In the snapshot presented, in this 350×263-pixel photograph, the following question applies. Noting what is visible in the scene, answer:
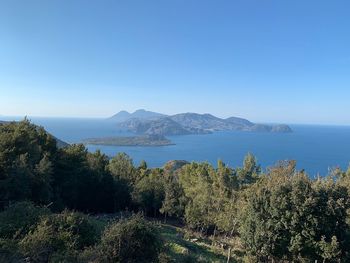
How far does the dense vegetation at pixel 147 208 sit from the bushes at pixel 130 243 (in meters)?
0.02

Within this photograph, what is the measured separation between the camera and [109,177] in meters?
29.7

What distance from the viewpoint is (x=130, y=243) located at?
8086mm

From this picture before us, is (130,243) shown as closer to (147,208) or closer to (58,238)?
(58,238)

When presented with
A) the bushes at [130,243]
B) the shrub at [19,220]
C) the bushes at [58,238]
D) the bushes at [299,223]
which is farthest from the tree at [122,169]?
the bushes at [130,243]

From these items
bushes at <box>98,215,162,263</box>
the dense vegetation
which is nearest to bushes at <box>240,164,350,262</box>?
the dense vegetation

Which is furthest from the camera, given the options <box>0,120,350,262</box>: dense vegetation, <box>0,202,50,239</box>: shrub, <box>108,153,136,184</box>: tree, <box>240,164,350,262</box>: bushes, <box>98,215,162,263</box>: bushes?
<box>108,153,136,184</box>: tree

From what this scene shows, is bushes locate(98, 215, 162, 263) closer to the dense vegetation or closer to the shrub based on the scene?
the dense vegetation

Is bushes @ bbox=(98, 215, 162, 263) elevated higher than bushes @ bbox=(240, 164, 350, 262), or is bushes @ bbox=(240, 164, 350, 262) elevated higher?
bushes @ bbox=(98, 215, 162, 263)

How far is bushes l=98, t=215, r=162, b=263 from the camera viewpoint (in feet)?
25.9

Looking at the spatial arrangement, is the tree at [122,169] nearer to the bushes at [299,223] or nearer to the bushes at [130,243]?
the bushes at [299,223]

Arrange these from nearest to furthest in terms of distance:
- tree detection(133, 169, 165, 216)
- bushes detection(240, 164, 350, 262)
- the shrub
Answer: the shrub
bushes detection(240, 164, 350, 262)
tree detection(133, 169, 165, 216)

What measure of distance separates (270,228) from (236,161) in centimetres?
8210

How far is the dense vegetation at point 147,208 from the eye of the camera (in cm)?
848

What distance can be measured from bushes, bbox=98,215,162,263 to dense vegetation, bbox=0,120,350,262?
0.02m
